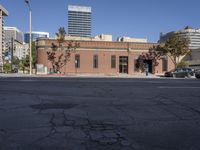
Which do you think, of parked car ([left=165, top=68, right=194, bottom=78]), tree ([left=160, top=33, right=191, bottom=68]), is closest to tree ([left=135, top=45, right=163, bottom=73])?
tree ([left=160, top=33, right=191, bottom=68])

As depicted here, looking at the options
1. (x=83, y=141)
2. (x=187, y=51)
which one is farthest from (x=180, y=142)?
(x=187, y=51)

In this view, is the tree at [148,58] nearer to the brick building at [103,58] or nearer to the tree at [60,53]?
the brick building at [103,58]

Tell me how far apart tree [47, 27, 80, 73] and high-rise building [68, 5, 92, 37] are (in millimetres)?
123721

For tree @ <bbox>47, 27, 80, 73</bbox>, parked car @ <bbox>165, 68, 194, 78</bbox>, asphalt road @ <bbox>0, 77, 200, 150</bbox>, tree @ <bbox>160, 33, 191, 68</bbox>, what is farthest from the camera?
tree @ <bbox>47, 27, 80, 73</bbox>

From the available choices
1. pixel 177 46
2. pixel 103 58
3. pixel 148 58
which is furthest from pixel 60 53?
pixel 177 46

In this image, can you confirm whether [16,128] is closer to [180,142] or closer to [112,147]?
[112,147]

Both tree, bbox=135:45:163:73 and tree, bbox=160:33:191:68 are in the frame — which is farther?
tree, bbox=135:45:163:73

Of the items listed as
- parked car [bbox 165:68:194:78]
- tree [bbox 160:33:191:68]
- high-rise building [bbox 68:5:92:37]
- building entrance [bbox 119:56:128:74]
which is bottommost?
parked car [bbox 165:68:194:78]

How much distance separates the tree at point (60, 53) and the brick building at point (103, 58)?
0.73 meters

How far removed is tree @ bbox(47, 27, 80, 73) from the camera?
60.3m

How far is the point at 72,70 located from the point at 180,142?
5693 centimetres

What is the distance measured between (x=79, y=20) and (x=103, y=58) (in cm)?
12456

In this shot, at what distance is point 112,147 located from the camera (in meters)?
5.82

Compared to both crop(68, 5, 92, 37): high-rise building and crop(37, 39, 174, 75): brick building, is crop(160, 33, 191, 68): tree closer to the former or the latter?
crop(37, 39, 174, 75): brick building
